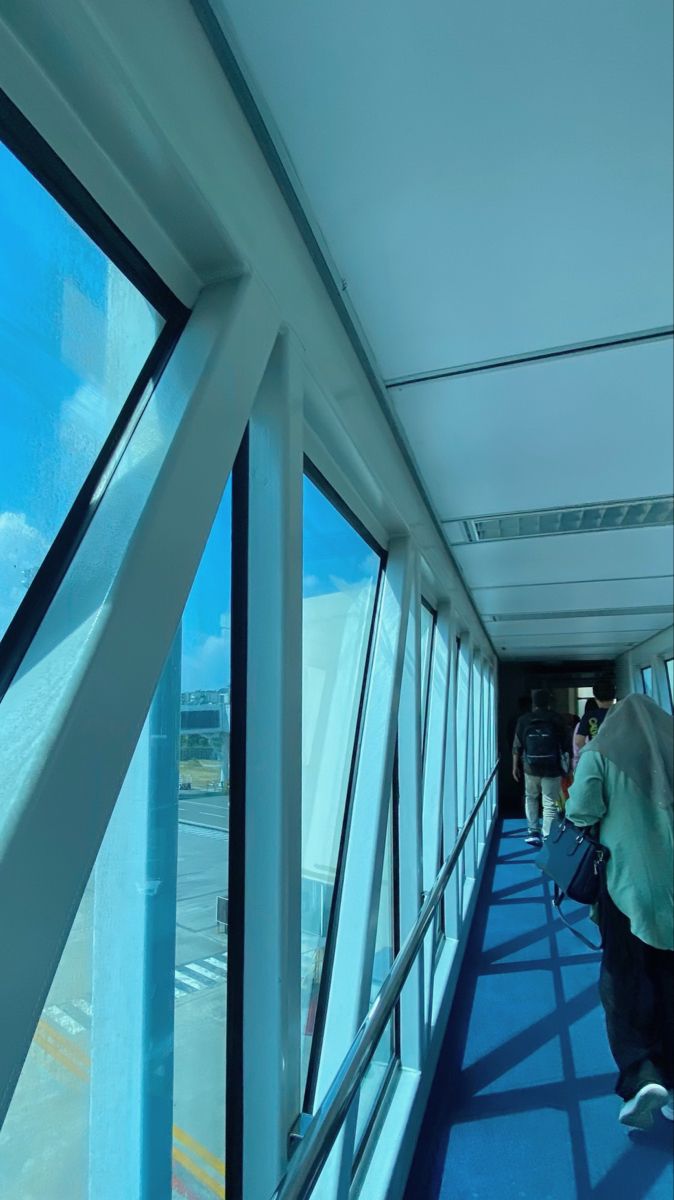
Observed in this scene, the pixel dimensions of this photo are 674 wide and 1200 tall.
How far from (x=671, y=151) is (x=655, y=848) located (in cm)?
218

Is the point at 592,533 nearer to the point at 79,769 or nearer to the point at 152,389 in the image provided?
the point at 152,389

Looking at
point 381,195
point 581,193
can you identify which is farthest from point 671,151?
point 381,195

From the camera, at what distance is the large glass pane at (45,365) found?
61 centimetres

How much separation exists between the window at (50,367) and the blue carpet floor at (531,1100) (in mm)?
2461

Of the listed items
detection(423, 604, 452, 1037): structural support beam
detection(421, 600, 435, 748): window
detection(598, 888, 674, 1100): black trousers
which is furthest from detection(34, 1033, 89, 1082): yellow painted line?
detection(421, 600, 435, 748): window

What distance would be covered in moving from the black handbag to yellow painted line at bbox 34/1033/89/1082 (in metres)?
2.07

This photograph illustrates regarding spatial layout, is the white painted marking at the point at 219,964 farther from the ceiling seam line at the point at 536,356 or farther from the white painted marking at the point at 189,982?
the ceiling seam line at the point at 536,356

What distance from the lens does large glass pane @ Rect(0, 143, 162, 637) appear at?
2.01 ft

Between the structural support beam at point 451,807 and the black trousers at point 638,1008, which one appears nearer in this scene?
the black trousers at point 638,1008

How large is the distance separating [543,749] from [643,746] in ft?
14.5

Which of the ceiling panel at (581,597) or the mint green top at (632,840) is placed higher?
the ceiling panel at (581,597)

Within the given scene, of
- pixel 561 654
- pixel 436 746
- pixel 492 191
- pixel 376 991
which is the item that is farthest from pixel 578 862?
pixel 561 654

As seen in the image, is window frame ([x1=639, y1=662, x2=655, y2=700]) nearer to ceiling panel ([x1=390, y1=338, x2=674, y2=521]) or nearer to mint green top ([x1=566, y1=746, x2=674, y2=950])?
mint green top ([x1=566, y1=746, x2=674, y2=950])

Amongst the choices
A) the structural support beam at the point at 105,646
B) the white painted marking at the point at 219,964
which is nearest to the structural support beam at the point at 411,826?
the white painted marking at the point at 219,964
